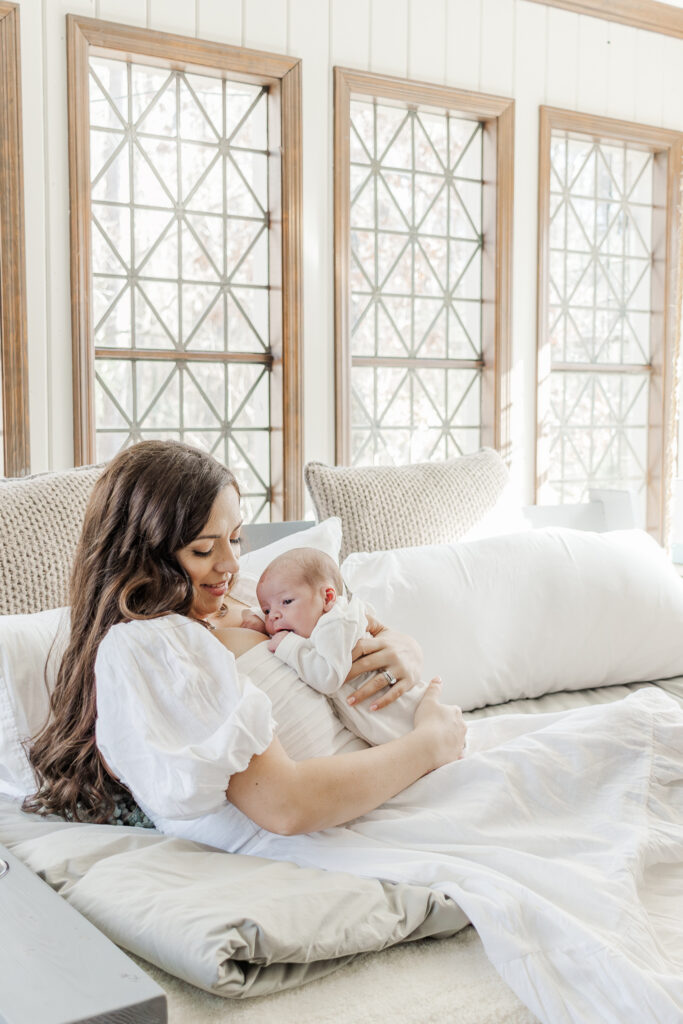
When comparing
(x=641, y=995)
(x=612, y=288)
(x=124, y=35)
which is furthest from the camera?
(x=612, y=288)

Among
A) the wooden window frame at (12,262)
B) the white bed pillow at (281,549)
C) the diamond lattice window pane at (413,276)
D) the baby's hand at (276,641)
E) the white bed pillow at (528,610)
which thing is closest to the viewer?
the baby's hand at (276,641)

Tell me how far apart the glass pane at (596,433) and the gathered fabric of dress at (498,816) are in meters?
2.26

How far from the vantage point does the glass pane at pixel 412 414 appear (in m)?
3.15

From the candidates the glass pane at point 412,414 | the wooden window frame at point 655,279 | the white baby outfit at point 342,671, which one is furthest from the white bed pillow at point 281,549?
the wooden window frame at point 655,279

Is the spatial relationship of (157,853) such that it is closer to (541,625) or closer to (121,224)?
(541,625)

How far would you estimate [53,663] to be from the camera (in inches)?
56.9

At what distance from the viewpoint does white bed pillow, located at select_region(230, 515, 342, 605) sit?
1738mm

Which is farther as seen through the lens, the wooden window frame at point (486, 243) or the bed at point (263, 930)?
the wooden window frame at point (486, 243)

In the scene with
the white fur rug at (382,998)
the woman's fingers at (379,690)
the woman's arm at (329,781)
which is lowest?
the white fur rug at (382,998)

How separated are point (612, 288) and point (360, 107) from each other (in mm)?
1236

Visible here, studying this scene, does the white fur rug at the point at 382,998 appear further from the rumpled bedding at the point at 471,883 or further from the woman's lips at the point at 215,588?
the woman's lips at the point at 215,588

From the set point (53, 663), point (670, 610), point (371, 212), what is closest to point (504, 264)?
point (371, 212)

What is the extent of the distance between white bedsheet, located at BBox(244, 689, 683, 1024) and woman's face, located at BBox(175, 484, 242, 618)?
1.04 feet

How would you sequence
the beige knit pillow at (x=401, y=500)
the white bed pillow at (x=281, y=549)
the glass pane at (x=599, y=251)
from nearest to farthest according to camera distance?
the white bed pillow at (x=281, y=549), the beige knit pillow at (x=401, y=500), the glass pane at (x=599, y=251)
